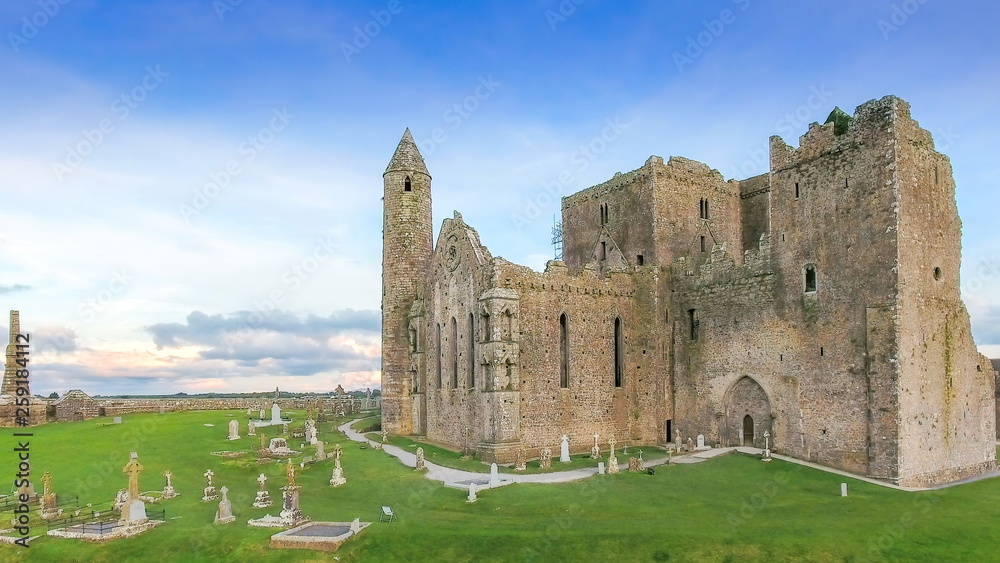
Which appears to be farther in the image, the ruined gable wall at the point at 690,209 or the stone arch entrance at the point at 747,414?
the ruined gable wall at the point at 690,209

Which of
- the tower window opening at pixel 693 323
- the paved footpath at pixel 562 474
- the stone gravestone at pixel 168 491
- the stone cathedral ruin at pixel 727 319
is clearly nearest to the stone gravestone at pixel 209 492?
the stone gravestone at pixel 168 491

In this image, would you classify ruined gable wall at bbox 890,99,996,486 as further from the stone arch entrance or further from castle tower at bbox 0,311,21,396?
castle tower at bbox 0,311,21,396

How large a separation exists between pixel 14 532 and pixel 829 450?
28.0 meters

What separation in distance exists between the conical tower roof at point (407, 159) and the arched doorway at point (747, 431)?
22437 millimetres

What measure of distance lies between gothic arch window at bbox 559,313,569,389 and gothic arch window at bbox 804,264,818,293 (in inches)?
411

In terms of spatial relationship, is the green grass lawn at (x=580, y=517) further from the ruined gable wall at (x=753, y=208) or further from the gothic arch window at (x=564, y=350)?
the ruined gable wall at (x=753, y=208)

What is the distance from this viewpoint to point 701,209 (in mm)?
39531

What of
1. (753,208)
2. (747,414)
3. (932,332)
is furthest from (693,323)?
(753,208)

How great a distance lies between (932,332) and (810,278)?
4.76 metres

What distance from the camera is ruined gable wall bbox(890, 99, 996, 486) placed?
85.4ft

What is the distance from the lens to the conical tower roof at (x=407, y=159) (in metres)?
41.5

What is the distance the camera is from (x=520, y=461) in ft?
94.2

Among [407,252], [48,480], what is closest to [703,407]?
[407,252]

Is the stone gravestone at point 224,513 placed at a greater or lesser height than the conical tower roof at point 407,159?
lesser
